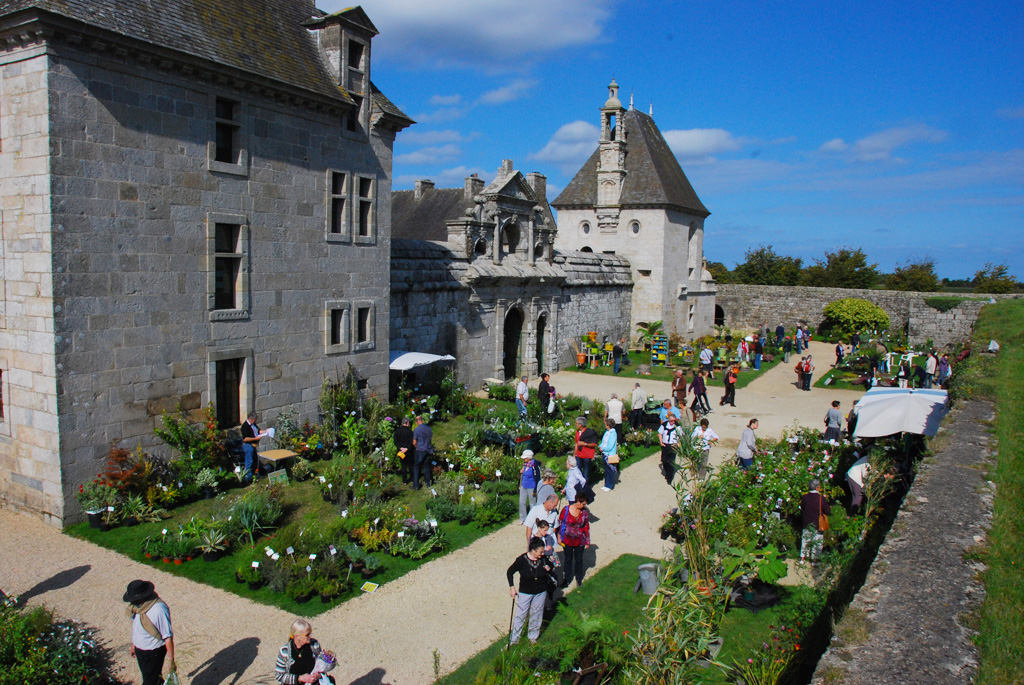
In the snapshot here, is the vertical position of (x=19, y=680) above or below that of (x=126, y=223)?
below

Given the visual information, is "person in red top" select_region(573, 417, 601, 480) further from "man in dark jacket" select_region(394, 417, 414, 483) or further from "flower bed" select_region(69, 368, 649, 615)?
"man in dark jacket" select_region(394, 417, 414, 483)

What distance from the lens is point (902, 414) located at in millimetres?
10695

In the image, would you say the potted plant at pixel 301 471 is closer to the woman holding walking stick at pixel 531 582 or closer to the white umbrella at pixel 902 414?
the woman holding walking stick at pixel 531 582

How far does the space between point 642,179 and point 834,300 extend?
13.8 meters

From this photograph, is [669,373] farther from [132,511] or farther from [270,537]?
[132,511]

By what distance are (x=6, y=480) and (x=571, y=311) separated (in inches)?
700

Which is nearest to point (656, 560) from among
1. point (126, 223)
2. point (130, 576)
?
point (130, 576)

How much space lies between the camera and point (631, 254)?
29391 mm

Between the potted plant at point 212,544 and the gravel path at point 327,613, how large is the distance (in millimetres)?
597

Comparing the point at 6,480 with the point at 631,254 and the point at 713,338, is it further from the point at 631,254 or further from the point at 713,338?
the point at 713,338

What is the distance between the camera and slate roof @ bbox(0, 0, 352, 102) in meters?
10.0

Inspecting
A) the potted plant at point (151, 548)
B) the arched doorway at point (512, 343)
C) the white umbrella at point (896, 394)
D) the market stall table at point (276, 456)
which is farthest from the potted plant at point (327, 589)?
the arched doorway at point (512, 343)

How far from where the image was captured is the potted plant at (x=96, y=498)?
9836mm

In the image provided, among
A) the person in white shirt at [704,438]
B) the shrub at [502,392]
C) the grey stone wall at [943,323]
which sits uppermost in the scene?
the grey stone wall at [943,323]
